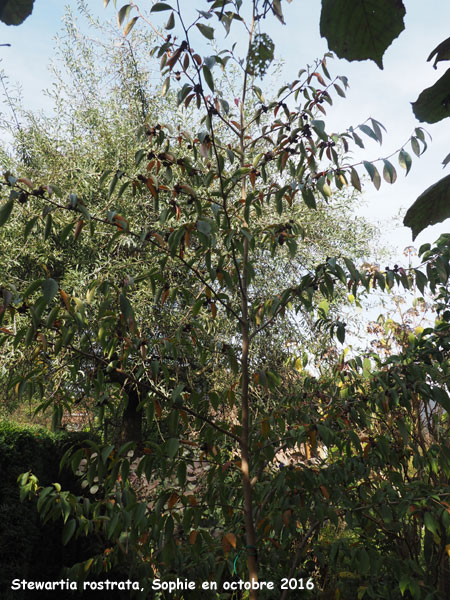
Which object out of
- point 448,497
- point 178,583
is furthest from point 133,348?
point 448,497

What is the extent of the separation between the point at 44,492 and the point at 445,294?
232cm

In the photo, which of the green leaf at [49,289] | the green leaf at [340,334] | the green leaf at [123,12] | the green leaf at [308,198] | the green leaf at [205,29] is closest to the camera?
the green leaf at [49,289]

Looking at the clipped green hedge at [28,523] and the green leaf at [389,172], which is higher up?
the green leaf at [389,172]

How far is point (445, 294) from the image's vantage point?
2.91 m

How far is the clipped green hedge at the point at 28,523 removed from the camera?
436cm

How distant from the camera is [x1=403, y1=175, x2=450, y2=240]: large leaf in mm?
324

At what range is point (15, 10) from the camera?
0.28 meters

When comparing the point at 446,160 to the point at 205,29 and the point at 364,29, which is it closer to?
the point at 364,29

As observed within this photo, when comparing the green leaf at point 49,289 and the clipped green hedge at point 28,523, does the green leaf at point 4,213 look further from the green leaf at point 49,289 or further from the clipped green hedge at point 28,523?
the clipped green hedge at point 28,523

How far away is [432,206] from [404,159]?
5.77ft

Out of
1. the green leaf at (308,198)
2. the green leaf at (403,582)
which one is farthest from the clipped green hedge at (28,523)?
the green leaf at (308,198)

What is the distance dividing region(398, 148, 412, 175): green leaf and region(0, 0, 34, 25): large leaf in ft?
6.12

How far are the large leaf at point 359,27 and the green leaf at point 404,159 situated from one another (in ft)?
5.82

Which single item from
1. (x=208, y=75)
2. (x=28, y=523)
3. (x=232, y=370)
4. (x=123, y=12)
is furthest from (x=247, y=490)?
(x=28, y=523)
